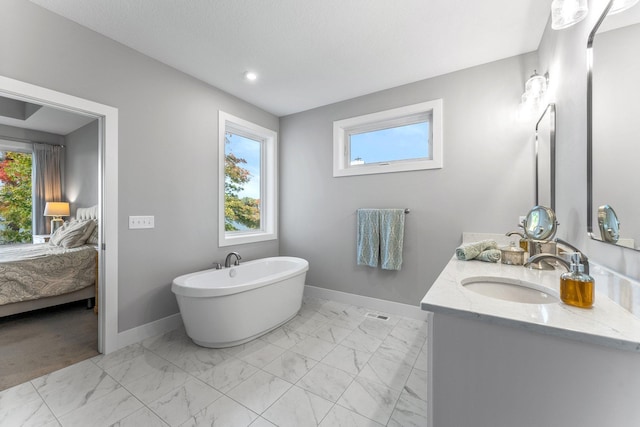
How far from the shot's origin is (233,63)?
230 cm

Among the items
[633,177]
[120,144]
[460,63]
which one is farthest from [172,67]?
[633,177]

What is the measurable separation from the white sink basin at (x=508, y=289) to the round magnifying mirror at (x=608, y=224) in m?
0.29

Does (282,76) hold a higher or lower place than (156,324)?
higher

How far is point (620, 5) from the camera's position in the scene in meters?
0.84

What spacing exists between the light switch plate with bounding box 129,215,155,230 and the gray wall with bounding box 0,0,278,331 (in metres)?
0.04

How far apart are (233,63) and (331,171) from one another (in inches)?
60.1

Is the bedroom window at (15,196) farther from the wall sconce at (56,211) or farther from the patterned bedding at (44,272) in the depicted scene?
the patterned bedding at (44,272)

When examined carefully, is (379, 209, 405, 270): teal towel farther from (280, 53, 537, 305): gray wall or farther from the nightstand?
the nightstand

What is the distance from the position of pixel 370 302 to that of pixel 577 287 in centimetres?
223

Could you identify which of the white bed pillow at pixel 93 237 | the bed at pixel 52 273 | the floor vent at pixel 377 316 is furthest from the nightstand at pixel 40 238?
the floor vent at pixel 377 316

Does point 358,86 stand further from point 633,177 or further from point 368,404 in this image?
point 368,404

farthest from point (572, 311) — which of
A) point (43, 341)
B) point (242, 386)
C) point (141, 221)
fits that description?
point (43, 341)

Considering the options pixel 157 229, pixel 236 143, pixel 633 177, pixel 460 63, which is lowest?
pixel 157 229

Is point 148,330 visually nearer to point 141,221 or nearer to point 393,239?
point 141,221
